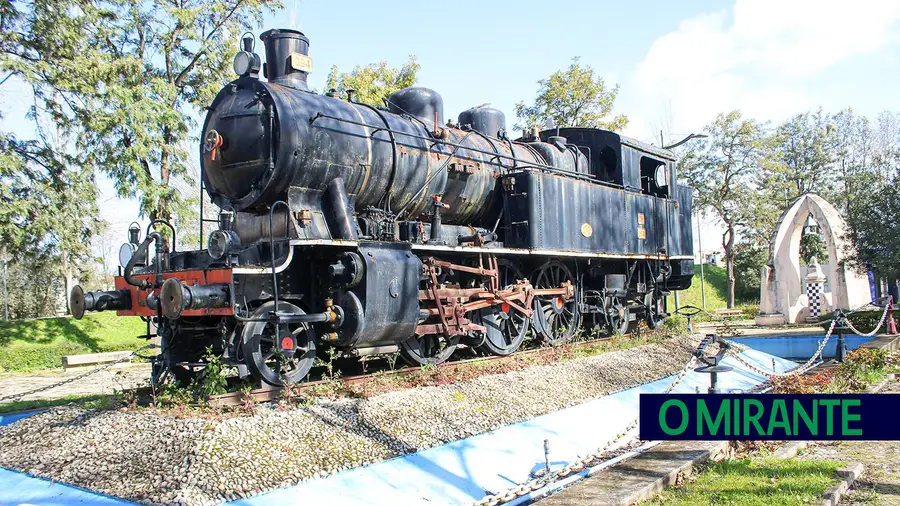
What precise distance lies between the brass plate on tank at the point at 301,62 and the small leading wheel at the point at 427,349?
147 inches

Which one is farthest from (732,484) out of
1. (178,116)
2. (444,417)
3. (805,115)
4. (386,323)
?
(805,115)

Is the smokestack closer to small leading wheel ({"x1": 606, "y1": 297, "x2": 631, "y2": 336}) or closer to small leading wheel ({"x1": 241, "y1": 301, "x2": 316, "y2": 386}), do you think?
small leading wheel ({"x1": 241, "y1": 301, "x2": 316, "y2": 386})

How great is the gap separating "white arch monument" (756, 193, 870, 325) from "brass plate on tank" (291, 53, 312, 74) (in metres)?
19.6

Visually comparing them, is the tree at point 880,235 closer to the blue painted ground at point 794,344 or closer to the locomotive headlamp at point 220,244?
the blue painted ground at point 794,344

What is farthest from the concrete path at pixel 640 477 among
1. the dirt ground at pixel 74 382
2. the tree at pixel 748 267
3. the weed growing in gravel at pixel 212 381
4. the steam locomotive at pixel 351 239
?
the tree at pixel 748 267

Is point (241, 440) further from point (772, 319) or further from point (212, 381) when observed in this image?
point (772, 319)

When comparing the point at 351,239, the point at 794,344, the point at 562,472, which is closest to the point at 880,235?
the point at 794,344

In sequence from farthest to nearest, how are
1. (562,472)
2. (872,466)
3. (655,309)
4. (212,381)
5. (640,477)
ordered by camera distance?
(655,309) < (212,381) < (562,472) < (872,466) < (640,477)

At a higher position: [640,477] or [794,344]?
[640,477]

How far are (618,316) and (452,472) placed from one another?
845cm

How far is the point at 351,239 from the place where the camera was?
8.30m

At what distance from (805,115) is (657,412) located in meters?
52.5

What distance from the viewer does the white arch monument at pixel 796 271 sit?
2344 cm

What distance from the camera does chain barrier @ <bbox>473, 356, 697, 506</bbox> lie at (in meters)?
6.28
